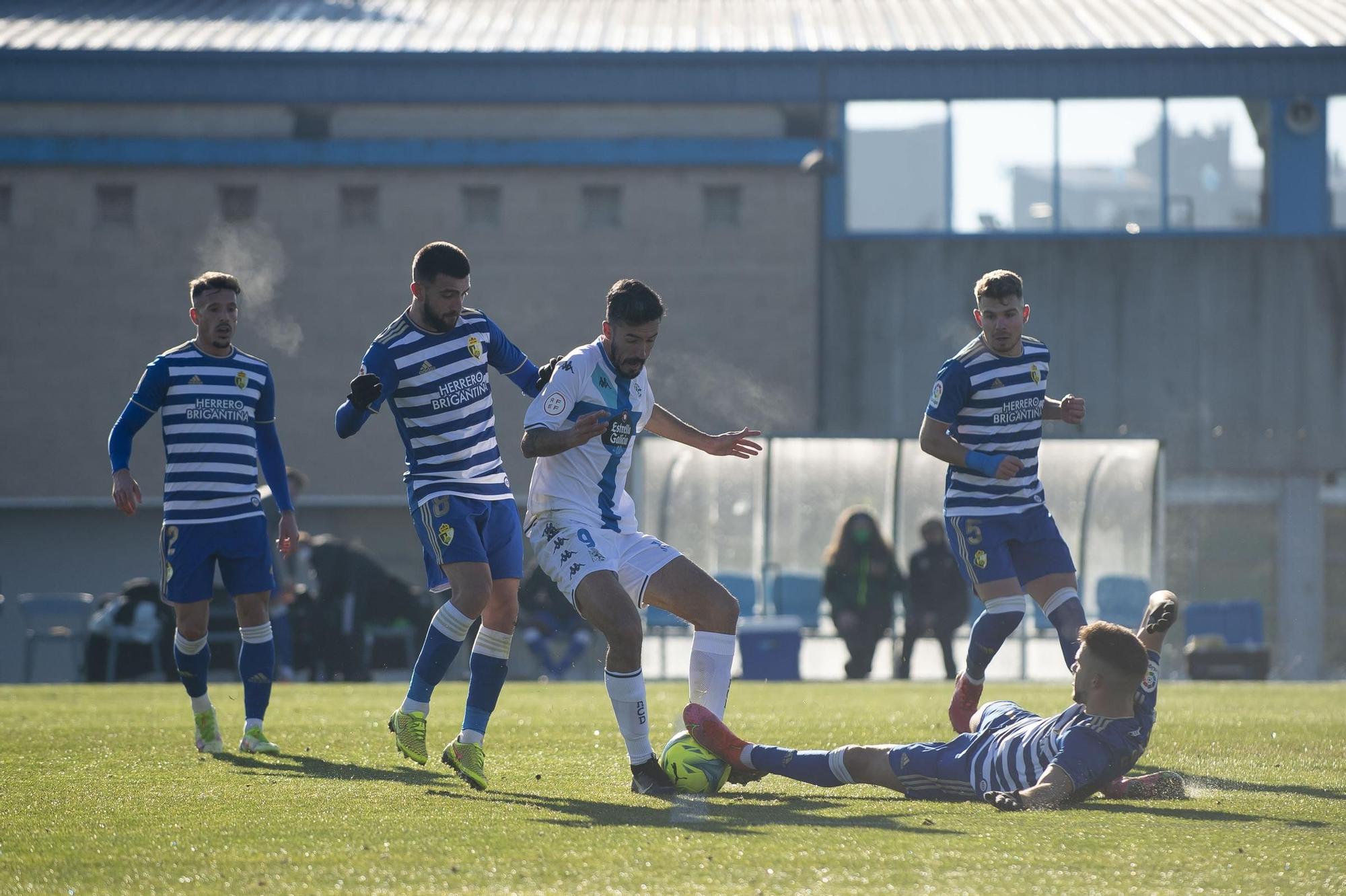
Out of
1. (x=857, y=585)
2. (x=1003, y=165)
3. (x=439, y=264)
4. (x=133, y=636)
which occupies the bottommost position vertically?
(x=133, y=636)

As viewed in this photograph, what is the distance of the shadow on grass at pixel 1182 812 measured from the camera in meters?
5.14

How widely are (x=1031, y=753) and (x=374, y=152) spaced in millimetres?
21470

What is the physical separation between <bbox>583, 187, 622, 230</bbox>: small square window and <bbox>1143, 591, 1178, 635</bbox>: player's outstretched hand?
65.8ft

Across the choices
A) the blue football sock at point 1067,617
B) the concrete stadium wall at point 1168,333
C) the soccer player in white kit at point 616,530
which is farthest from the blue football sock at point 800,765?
the concrete stadium wall at point 1168,333

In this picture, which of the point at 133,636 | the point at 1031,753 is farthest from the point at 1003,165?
the point at 1031,753

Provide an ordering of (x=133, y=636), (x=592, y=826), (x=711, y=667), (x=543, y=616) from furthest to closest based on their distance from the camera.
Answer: (x=543, y=616) → (x=133, y=636) → (x=711, y=667) → (x=592, y=826)

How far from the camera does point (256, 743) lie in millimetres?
7461

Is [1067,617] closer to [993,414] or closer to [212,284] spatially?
[993,414]

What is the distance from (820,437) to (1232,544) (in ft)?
28.9

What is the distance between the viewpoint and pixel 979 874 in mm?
4215

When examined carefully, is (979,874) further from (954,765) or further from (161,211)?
(161,211)

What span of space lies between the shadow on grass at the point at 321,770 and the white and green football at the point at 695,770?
3.01ft

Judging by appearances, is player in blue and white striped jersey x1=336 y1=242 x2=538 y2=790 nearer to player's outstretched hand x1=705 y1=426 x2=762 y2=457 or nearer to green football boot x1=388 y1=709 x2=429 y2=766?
green football boot x1=388 y1=709 x2=429 y2=766

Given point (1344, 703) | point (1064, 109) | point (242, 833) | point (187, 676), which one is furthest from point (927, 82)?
point (242, 833)
